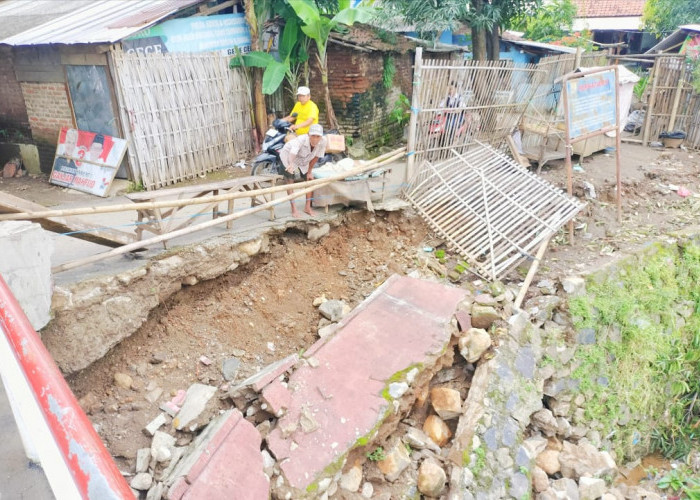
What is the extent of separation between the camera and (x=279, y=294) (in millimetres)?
4625

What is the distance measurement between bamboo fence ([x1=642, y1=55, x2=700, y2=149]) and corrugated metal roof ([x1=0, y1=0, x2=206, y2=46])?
9390 mm

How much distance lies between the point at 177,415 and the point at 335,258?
245cm

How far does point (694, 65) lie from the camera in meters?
9.93

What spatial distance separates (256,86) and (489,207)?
5405 mm

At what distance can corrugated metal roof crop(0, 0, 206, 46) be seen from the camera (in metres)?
6.75

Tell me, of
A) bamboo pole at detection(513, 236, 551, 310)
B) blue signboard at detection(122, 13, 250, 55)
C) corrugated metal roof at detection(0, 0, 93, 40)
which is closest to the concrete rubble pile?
bamboo pole at detection(513, 236, 551, 310)

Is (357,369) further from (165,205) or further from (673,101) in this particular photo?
(673,101)

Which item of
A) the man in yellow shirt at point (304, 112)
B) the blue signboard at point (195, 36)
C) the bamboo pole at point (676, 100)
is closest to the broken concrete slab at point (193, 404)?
the man in yellow shirt at point (304, 112)

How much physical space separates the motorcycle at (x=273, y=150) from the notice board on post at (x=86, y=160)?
2.68 m

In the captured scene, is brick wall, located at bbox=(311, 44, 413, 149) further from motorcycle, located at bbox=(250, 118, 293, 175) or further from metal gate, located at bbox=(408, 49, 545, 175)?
motorcycle, located at bbox=(250, 118, 293, 175)

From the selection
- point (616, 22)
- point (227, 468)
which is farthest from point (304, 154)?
point (616, 22)

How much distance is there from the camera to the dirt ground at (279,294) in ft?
11.5

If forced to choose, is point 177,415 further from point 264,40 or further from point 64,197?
point 264,40

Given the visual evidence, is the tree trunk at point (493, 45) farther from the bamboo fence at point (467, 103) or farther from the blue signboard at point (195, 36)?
the blue signboard at point (195, 36)
